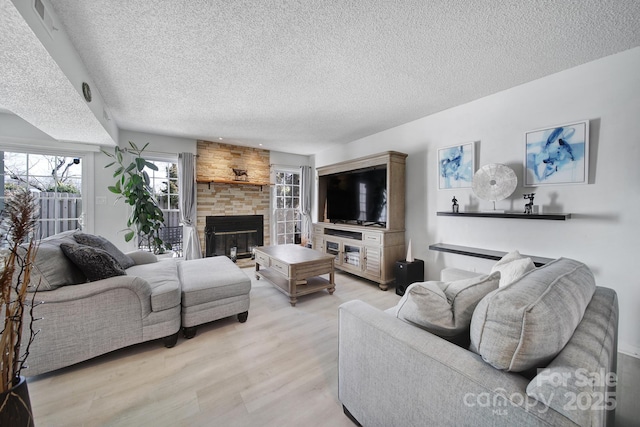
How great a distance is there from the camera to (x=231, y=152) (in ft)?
15.7

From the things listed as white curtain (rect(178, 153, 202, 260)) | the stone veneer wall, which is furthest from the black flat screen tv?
white curtain (rect(178, 153, 202, 260))

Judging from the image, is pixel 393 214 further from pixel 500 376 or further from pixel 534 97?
pixel 500 376

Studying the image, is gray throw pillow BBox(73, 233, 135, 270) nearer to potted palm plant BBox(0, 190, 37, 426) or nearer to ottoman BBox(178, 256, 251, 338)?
ottoman BBox(178, 256, 251, 338)

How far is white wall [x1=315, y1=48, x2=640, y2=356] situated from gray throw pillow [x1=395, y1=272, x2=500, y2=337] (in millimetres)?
1883

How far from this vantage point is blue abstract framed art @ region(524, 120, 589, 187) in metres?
2.09

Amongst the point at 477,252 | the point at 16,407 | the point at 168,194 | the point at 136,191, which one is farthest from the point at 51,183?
the point at 477,252

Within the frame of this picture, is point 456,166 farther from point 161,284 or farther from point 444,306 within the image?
point 161,284

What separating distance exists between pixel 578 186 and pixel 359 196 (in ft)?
8.25

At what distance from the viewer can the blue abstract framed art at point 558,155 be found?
2090mm

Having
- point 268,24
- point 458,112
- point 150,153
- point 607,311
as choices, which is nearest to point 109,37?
point 268,24

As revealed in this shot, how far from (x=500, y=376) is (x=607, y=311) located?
694mm

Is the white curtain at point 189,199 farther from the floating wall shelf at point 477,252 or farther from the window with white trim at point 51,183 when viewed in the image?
the floating wall shelf at point 477,252

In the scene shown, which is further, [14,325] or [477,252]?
[477,252]

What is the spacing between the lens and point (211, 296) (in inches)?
85.2
